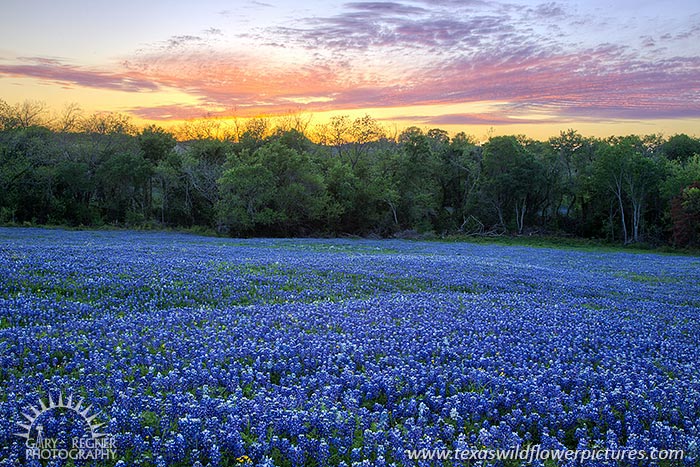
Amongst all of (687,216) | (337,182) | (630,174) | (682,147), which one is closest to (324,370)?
(337,182)

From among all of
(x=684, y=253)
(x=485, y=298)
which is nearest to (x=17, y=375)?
(x=485, y=298)

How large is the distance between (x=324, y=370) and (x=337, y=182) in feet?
161

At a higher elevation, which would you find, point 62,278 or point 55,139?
point 55,139

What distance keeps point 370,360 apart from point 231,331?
8.07 ft

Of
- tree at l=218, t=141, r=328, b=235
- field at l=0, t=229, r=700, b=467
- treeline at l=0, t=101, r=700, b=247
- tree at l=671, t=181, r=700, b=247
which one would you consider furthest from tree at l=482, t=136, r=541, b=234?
field at l=0, t=229, r=700, b=467

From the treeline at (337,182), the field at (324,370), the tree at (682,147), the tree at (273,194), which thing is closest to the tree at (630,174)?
the treeline at (337,182)

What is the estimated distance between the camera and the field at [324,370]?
473 cm

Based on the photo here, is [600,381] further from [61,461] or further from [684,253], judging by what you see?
[684,253]

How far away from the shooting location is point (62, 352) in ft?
22.2

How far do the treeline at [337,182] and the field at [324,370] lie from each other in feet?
118

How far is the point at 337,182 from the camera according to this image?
55.0 m

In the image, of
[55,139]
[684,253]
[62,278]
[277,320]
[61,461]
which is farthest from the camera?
[55,139]

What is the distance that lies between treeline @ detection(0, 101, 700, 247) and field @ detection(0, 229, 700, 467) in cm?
3598

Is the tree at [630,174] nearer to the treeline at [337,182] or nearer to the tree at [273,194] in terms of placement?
the treeline at [337,182]
